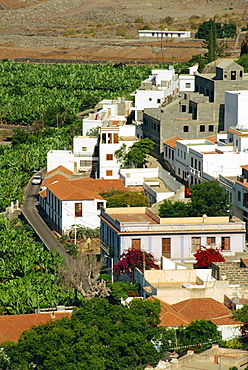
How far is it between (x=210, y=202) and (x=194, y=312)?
1773 centimetres

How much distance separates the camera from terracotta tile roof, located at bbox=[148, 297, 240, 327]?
48062mm

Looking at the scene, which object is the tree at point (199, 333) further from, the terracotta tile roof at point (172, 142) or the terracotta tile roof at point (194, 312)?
the terracotta tile roof at point (172, 142)

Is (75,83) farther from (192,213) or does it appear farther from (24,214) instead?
(192,213)

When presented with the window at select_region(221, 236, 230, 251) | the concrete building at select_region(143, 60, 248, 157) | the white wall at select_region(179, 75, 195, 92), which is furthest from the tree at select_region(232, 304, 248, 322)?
the white wall at select_region(179, 75, 195, 92)

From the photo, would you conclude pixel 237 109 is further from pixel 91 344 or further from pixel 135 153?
pixel 91 344

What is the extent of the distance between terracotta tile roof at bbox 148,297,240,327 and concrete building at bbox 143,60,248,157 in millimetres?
38166

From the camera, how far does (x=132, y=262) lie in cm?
5594

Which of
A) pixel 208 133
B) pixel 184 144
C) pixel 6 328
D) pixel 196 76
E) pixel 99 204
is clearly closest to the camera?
pixel 6 328

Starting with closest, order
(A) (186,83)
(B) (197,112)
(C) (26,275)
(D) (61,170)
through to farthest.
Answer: (C) (26,275), (D) (61,170), (B) (197,112), (A) (186,83)

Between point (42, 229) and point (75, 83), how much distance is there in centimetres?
10266

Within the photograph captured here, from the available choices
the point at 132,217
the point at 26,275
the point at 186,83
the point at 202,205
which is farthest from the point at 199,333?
the point at 186,83

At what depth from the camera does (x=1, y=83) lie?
184 meters

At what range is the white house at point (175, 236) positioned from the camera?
58.0 metres

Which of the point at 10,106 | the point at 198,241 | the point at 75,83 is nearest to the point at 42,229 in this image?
the point at 198,241
